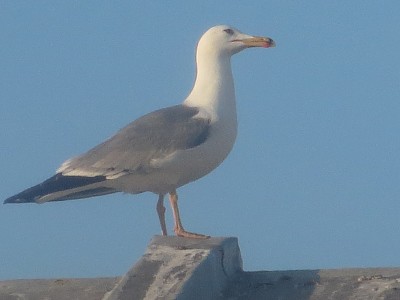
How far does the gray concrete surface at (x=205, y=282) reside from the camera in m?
6.20

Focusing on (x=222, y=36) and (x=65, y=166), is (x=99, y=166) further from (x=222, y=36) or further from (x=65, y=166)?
(x=222, y=36)

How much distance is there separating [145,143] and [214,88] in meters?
0.83

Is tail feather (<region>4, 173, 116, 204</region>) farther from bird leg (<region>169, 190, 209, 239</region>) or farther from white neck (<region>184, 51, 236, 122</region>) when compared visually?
white neck (<region>184, 51, 236, 122</region>)

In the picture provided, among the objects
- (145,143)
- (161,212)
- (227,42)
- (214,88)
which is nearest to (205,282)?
(145,143)

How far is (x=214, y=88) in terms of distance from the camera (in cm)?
938

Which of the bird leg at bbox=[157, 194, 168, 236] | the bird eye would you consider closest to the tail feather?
the bird leg at bbox=[157, 194, 168, 236]

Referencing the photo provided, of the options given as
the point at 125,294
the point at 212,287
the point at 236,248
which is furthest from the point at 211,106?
the point at 125,294

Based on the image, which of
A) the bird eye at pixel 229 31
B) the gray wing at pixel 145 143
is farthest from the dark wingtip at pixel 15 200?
the bird eye at pixel 229 31

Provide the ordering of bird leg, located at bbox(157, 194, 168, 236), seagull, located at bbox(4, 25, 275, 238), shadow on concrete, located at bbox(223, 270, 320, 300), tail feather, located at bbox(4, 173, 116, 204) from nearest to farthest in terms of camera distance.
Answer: shadow on concrete, located at bbox(223, 270, 320, 300) < seagull, located at bbox(4, 25, 275, 238) < tail feather, located at bbox(4, 173, 116, 204) < bird leg, located at bbox(157, 194, 168, 236)

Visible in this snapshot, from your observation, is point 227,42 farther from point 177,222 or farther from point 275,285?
point 275,285

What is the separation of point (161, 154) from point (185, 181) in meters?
0.33

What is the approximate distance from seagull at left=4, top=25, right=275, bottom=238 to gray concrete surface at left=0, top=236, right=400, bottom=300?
1529 millimetres

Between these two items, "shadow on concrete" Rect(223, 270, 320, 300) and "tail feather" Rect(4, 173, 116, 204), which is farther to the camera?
"tail feather" Rect(4, 173, 116, 204)

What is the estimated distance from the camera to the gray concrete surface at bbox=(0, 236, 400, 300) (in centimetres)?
620
